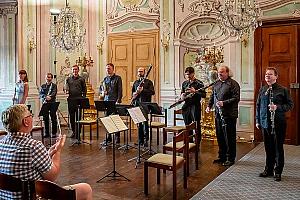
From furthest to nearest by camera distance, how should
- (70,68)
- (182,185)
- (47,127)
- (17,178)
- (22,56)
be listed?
(70,68)
(22,56)
(47,127)
(182,185)
(17,178)

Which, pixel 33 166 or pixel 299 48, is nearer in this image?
pixel 33 166

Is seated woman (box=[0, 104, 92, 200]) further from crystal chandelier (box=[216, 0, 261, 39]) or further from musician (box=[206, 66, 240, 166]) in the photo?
crystal chandelier (box=[216, 0, 261, 39])

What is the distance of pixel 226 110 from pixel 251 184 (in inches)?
53.4

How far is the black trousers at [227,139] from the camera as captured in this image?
5.86 meters

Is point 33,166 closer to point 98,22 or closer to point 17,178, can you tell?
point 17,178

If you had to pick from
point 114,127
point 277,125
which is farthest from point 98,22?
point 277,125

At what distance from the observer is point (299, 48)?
24.6ft

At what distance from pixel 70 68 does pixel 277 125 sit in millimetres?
6740

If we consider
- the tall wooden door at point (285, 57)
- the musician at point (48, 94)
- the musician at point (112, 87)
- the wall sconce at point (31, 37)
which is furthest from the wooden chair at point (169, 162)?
the wall sconce at point (31, 37)

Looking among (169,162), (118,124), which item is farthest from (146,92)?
(169,162)

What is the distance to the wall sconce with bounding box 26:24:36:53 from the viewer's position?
9.36 meters

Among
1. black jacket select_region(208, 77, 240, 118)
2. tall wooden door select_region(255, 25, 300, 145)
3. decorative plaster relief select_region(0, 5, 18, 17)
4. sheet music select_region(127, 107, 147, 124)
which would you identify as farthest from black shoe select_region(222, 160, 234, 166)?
decorative plaster relief select_region(0, 5, 18, 17)

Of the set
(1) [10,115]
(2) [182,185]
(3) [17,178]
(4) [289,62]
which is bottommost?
(2) [182,185]

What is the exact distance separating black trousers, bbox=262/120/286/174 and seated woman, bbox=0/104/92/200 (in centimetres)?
320
